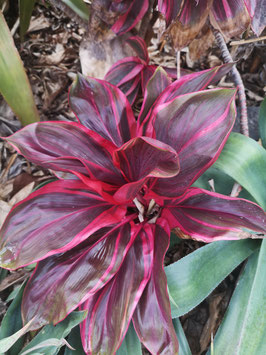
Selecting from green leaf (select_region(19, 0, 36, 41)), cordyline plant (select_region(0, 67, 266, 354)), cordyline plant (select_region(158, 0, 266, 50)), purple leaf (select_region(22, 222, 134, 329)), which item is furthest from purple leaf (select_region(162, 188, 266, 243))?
green leaf (select_region(19, 0, 36, 41))

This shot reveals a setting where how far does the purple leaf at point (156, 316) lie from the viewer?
0.63 meters

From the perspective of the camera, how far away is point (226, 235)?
0.64m

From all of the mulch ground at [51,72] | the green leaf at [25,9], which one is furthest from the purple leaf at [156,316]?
the green leaf at [25,9]

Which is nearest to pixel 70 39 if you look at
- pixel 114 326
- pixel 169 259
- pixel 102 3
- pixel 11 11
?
pixel 11 11

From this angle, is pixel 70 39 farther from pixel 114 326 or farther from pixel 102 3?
pixel 114 326

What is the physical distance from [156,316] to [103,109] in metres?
0.45

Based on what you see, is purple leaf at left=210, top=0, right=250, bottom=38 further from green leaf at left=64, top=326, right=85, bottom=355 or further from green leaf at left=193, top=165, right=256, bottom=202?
green leaf at left=64, top=326, right=85, bottom=355

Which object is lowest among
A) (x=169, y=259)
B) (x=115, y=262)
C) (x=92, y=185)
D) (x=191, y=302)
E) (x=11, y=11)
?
(x=169, y=259)

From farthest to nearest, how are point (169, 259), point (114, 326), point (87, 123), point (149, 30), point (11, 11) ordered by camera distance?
point (11, 11), point (149, 30), point (169, 259), point (87, 123), point (114, 326)

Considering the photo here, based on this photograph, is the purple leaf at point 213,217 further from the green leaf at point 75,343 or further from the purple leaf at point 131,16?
the purple leaf at point 131,16

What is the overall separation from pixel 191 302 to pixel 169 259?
39cm

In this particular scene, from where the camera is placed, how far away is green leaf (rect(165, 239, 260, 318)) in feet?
2.35

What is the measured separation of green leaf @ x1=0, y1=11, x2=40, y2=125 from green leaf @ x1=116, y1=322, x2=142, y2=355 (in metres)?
0.68

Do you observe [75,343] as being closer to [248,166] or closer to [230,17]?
[248,166]
